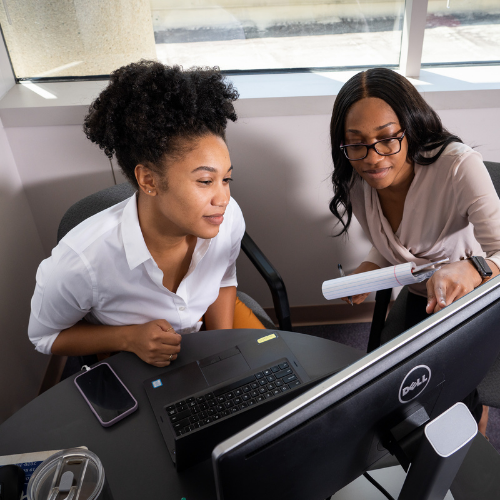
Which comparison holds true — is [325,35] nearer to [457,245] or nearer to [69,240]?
[457,245]

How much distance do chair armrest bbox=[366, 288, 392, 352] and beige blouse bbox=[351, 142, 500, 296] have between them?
0.35 feet

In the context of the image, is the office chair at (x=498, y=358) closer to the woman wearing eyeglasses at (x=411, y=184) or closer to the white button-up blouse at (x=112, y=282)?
the woman wearing eyeglasses at (x=411, y=184)

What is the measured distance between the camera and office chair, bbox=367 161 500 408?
4.07ft

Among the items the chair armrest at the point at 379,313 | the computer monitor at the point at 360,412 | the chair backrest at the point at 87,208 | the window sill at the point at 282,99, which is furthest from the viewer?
the window sill at the point at 282,99

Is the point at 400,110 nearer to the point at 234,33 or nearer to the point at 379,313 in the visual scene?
the point at 379,313

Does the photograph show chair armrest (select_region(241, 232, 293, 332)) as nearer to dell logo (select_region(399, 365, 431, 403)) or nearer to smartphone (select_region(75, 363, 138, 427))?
smartphone (select_region(75, 363, 138, 427))

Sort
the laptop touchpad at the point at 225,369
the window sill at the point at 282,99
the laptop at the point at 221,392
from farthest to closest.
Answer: the window sill at the point at 282,99, the laptop touchpad at the point at 225,369, the laptop at the point at 221,392

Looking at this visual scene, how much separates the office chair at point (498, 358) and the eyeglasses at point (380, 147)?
0.41m

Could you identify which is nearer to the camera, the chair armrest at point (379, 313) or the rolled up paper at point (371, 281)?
the rolled up paper at point (371, 281)

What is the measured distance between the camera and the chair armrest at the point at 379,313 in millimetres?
1517

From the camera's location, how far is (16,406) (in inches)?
65.6

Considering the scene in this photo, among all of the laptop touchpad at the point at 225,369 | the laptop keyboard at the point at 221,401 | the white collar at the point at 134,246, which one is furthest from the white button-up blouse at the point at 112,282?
the laptop keyboard at the point at 221,401

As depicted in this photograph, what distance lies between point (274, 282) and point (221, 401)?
0.53 meters

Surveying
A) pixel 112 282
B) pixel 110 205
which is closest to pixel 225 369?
pixel 112 282
